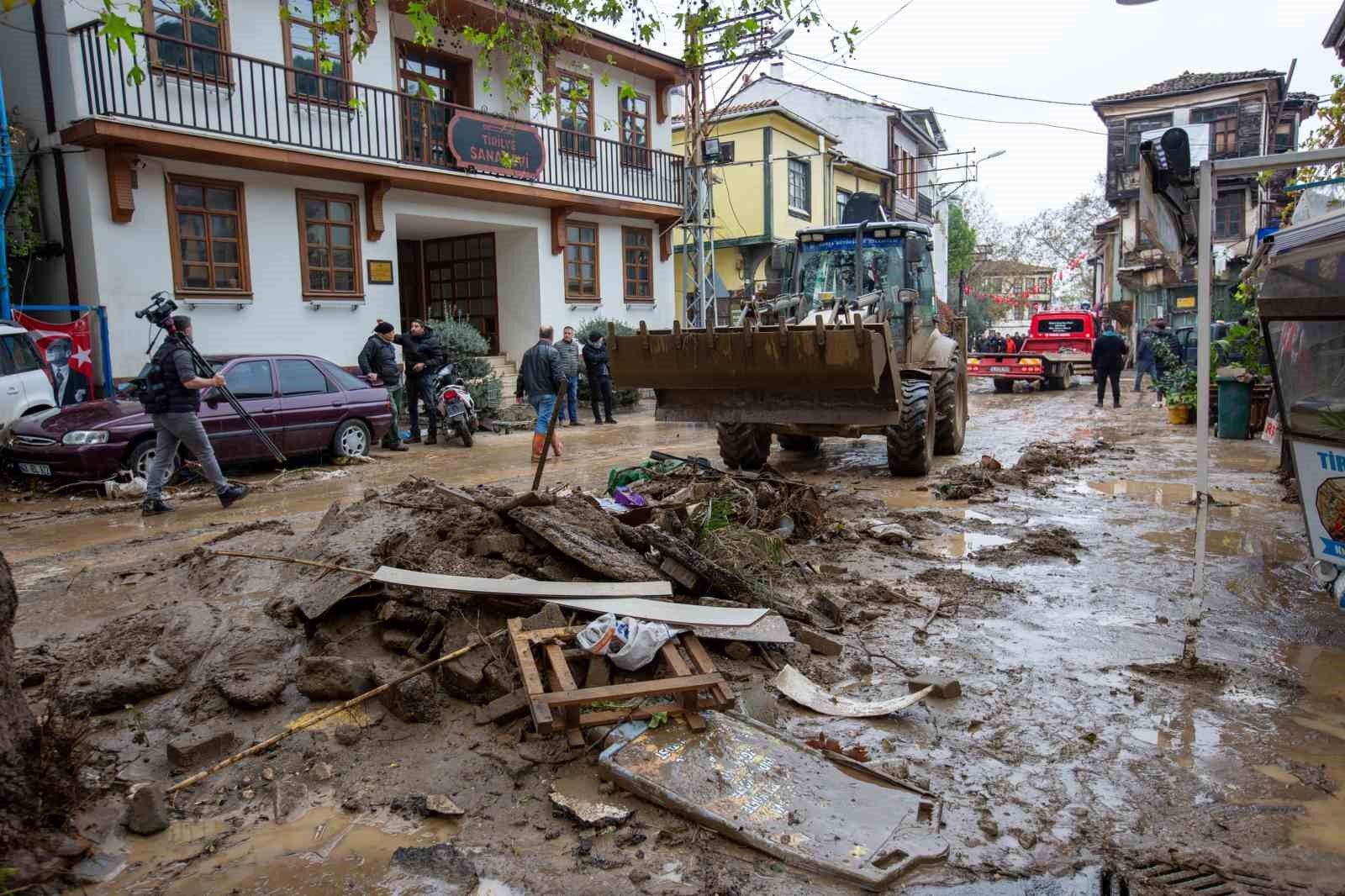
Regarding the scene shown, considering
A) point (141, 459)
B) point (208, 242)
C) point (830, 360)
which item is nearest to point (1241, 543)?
point (830, 360)

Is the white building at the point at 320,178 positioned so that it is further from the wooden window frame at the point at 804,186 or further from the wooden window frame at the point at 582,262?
the wooden window frame at the point at 804,186

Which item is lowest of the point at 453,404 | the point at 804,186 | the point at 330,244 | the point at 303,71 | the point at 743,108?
the point at 453,404

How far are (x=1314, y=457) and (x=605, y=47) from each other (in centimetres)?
1638

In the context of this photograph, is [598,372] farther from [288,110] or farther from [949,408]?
[949,408]

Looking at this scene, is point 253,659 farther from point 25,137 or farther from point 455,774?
point 25,137

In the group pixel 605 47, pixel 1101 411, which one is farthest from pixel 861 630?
pixel 605 47

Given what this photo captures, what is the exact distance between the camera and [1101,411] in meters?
17.7

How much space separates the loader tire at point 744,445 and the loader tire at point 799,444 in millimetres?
1839

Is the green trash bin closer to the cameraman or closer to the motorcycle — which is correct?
the motorcycle

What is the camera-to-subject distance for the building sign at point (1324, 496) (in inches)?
180

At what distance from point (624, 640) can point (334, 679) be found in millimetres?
1289

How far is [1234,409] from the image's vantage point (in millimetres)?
12664

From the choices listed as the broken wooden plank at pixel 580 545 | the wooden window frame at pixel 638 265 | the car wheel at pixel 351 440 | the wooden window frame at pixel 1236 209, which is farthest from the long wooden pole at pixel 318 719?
the wooden window frame at pixel 1236 209

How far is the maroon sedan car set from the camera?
9211mm
